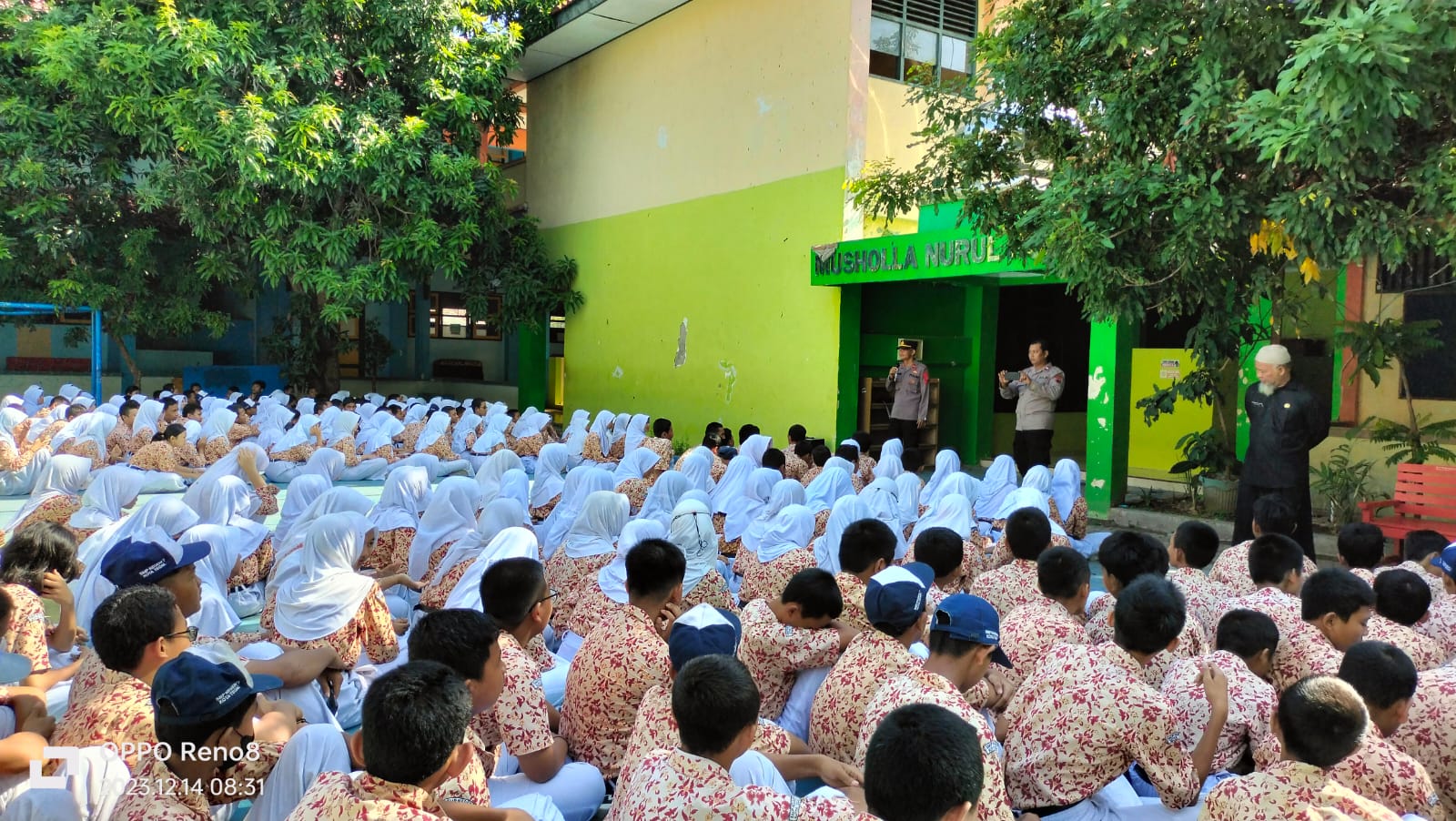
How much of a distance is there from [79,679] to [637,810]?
1886mm

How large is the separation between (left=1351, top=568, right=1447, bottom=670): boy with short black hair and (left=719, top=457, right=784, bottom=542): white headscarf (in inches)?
141

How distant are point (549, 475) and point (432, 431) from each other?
12.6 feet

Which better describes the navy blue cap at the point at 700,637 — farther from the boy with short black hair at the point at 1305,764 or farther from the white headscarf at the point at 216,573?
the white headscarf at the point at 216,573

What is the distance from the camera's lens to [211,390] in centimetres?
1888

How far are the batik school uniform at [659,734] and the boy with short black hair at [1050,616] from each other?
37.3 inches

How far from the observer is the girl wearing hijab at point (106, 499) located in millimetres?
6102

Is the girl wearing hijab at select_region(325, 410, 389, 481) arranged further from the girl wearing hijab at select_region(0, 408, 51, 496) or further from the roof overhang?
the roof overhang

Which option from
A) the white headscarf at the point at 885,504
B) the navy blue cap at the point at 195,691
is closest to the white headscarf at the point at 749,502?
the white headscarf at the point at 885,504

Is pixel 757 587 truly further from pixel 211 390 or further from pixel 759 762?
pixel 211 390

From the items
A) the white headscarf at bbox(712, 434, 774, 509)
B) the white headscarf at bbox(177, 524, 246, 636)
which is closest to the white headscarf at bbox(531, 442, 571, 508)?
the white headscarf at bbox(712, 434, 774, 509)

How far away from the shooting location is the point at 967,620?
269 cm

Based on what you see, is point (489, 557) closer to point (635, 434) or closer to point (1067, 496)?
point (1067, 496)

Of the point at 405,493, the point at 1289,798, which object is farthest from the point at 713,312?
the point at 1289,798

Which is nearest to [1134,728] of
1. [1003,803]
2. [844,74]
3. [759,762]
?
[1003,803]
